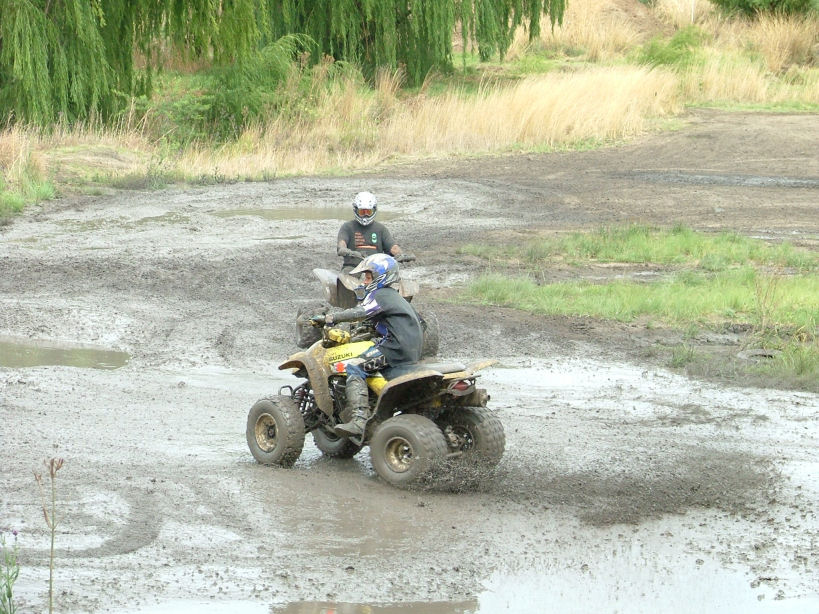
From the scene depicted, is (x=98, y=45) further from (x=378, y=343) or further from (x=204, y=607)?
(x=204, y=607)

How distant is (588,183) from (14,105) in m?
11.5

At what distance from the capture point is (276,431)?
8242 millimetres

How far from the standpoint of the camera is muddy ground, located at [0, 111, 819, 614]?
252 inches

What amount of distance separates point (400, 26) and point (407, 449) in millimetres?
25936

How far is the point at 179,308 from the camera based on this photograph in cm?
1321

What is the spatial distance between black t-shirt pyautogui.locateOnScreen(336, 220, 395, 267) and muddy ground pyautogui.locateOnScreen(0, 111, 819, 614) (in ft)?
3.94

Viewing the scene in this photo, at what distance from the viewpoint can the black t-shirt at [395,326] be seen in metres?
8.08

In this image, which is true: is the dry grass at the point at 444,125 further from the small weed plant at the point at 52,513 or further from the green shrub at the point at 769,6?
the small weed plant at the point at 52,513

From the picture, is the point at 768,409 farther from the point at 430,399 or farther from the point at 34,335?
the point at 34,335

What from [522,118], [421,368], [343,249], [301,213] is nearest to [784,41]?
[522,118]

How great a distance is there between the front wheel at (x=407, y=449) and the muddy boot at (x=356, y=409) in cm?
12

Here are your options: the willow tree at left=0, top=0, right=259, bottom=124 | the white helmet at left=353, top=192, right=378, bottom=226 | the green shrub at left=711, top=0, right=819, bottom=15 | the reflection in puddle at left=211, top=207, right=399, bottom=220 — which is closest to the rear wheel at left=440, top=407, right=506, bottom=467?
the white helmet at left=353, top=192, right=378, bottom=226

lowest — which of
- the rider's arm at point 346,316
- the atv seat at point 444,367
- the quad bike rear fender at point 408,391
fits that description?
the quad bike rear fender at point 408,391

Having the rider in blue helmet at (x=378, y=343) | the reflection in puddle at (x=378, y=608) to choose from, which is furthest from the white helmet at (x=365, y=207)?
the reflection in puddle at (x=378, y=608)
